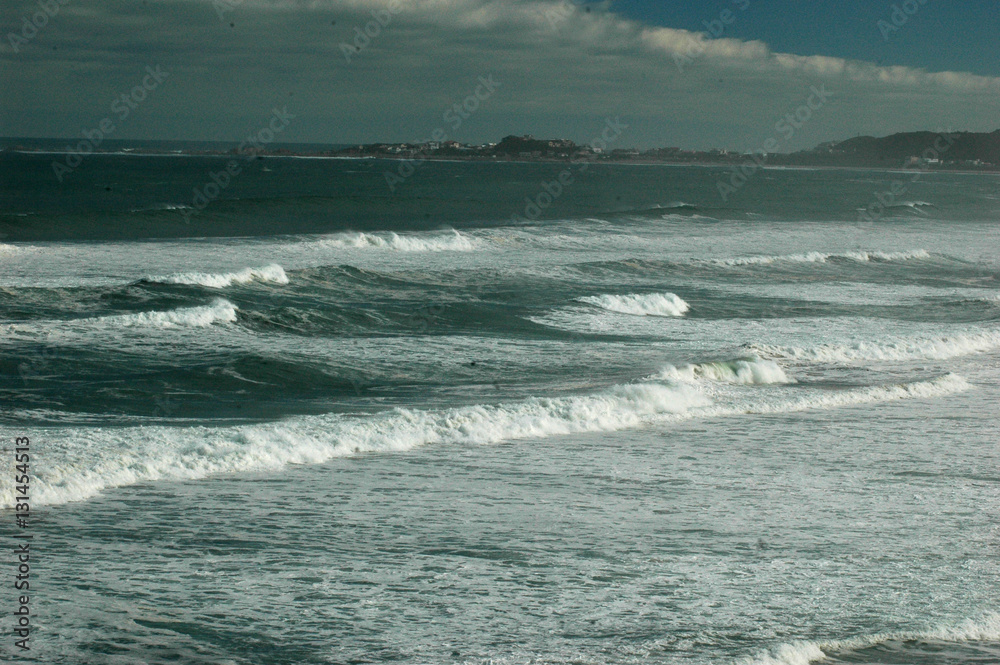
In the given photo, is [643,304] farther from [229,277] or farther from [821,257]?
[821,257]

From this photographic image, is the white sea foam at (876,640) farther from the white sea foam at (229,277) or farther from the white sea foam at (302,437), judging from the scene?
the white sea foam at (229,277)

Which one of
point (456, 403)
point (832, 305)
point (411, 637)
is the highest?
point (832, 305)

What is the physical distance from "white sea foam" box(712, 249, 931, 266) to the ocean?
8037mm

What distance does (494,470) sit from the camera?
1048cm

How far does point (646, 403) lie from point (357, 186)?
7811 centimetres

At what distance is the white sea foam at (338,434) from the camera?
9688mm

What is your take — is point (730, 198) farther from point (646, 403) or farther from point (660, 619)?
point (660, 619)

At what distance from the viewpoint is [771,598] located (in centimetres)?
726

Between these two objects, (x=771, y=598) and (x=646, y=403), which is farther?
(x=646, y=403)

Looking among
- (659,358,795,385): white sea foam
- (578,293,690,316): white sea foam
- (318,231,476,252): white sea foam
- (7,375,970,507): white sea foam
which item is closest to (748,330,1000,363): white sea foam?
(659,358,795,385): white sea foam

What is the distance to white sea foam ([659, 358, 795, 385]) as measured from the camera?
15523mm

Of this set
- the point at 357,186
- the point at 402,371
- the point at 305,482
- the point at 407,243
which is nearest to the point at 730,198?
the point at 357,186

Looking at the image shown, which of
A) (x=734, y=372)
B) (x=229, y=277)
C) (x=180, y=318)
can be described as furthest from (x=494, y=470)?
(x=229, y=277)

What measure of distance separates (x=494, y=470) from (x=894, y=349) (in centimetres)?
1080
